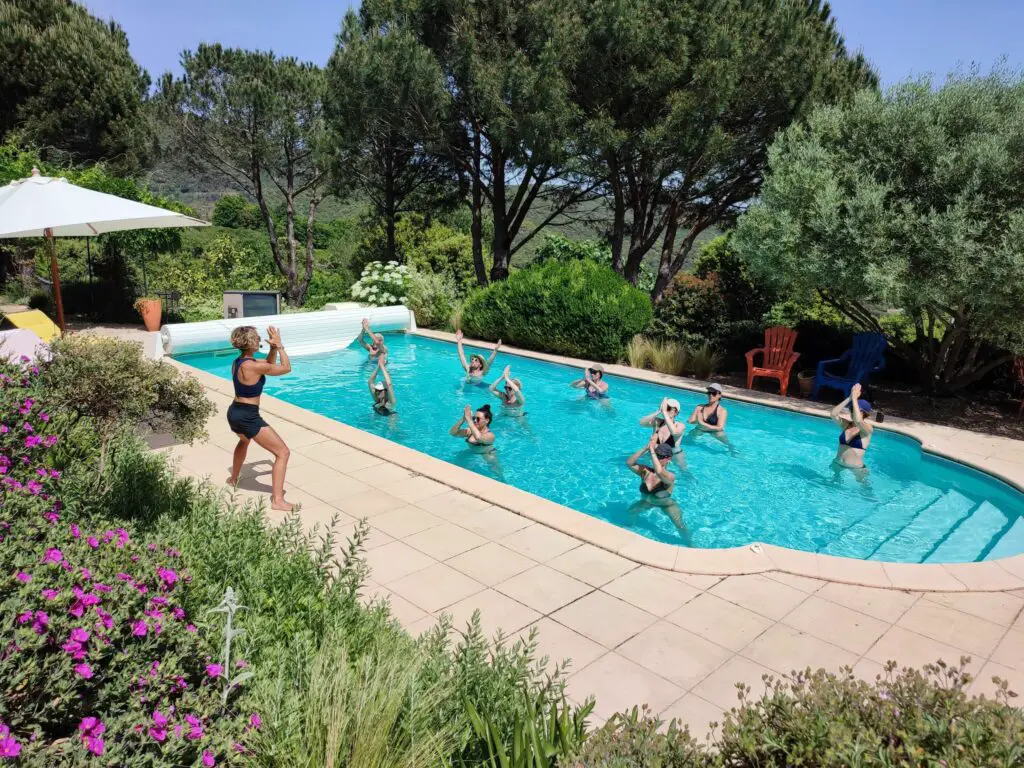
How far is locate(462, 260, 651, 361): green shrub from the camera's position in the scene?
15.0 metres

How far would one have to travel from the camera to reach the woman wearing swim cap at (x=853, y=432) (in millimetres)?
9031

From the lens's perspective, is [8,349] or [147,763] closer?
[147,763]

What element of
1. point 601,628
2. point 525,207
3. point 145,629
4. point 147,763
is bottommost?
point 601,628

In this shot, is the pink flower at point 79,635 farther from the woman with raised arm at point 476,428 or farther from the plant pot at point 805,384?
the plant pot at point 805,384

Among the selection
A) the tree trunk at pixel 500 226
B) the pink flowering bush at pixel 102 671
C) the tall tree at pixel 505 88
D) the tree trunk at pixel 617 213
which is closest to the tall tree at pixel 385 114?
the tall tree at pixel 505 88

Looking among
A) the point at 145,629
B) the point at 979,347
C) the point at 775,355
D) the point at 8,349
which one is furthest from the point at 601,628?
the point at 979,347

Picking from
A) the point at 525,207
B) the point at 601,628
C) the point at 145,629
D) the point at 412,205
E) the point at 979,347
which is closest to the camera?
the point at 145,629

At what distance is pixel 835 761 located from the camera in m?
2.12

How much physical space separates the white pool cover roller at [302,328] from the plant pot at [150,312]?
1557 mm

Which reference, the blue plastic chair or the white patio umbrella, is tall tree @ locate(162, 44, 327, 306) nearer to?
the white patio umbrella

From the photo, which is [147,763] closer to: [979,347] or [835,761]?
[835,761]

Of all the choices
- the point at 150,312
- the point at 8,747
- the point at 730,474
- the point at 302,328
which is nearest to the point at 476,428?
the point at 730,474

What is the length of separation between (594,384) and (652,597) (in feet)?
25.4

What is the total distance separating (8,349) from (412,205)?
17373mm
